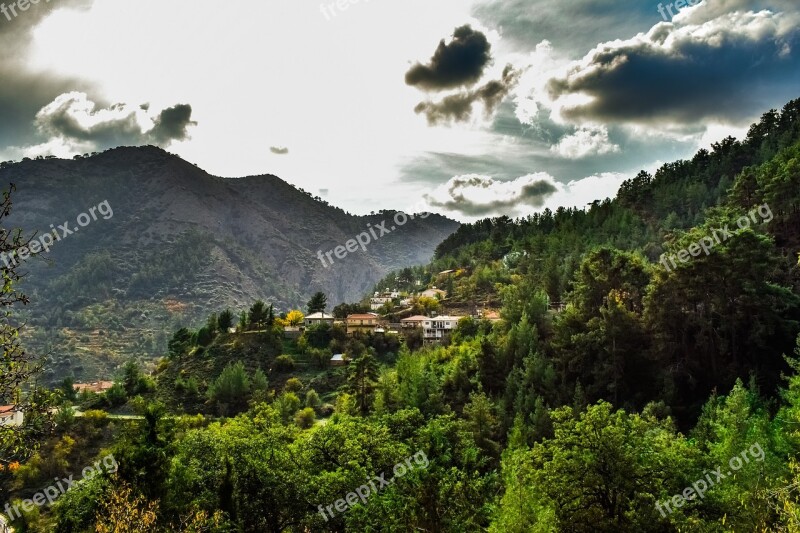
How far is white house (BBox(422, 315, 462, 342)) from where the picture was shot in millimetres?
89625

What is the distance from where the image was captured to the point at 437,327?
9225cm

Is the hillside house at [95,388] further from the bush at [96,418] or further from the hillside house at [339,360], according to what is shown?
the hillside house at [339,360]

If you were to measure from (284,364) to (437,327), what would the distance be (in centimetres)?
2664

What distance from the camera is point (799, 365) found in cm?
2856

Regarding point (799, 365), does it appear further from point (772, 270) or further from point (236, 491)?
point (236, 491)

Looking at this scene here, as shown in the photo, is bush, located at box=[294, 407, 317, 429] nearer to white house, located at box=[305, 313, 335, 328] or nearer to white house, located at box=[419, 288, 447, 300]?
white house, located at box=[305, 313, 335, 328]

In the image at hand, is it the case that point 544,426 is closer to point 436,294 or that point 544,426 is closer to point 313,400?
point 313,400

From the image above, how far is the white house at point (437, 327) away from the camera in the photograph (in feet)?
294

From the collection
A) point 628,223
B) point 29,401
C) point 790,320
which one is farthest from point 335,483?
point 628,223

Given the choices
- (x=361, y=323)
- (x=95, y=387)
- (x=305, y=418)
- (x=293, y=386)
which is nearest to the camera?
(x=305, y=418)

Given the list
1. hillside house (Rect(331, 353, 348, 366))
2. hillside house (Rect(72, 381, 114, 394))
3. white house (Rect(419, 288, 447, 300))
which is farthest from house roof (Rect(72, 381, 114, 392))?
white house (Rect(419, 288, 447, 300))

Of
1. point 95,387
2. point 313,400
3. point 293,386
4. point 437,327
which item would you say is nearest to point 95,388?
point 95,387

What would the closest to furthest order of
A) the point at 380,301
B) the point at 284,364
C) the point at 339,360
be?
the point at 284,364, the point at 339,360, the point at 380,301

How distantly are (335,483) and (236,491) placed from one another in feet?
18.3
